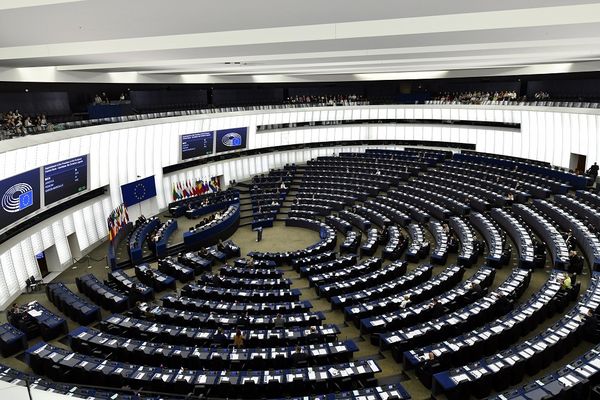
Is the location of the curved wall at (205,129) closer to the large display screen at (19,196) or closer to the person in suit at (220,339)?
the large display screen at (19,196)

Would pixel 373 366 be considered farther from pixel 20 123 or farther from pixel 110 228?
pixel 20 123

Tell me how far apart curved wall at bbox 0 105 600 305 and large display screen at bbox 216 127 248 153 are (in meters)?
0.47

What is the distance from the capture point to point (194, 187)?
1209 inches

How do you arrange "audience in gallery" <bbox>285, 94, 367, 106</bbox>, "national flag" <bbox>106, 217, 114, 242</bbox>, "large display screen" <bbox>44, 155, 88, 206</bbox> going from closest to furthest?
"large display screen" <bbox>44, 155, 88, 206</bbox> < "national flag" <bbox>106, 217, 114, 242</bbox> < "audience in gallery" <bbox>285, 94, 367, 106</bbox>

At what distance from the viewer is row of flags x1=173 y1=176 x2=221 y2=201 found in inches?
1164

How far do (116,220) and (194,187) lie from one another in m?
7.69

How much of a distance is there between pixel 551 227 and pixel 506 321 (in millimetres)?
8769

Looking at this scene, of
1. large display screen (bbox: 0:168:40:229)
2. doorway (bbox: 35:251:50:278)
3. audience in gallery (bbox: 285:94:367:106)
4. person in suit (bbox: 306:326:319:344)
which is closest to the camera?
person in suit (bbox: 306:326:319:344)

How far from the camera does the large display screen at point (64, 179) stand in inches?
766

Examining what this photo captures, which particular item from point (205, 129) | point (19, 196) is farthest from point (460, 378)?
point (205, 129)

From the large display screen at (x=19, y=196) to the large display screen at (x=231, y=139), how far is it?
14504mm

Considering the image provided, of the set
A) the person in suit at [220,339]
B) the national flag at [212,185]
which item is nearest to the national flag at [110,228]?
the national flag at [212,185]

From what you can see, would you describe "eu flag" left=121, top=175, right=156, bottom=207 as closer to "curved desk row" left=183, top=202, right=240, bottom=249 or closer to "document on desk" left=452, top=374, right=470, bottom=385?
"curved desk row" left=183, top=202, right=240, bottom=249

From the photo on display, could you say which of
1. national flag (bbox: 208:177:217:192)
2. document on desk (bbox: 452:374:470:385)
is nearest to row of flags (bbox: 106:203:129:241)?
national flag (bbox: 208:177:217:192)
